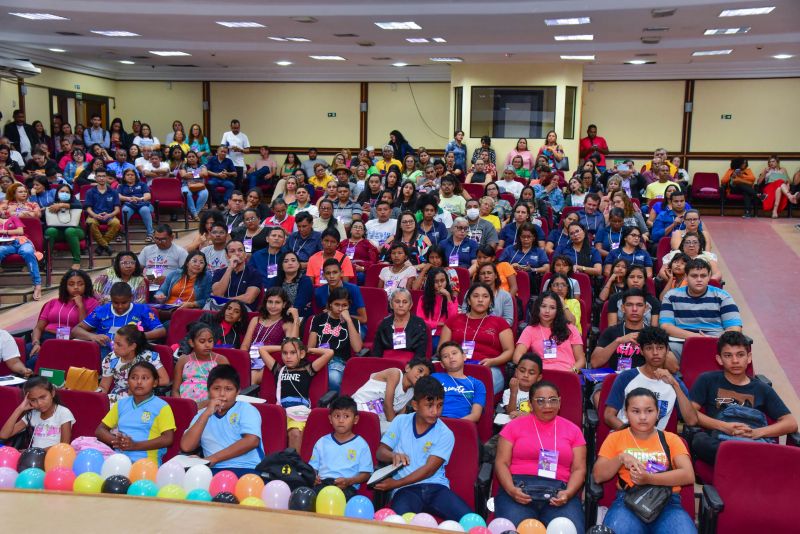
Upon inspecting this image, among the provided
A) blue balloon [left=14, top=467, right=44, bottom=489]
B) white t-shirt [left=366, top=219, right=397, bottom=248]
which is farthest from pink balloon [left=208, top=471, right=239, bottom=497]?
white t-shirt [left=366, top=219, right=397, bottom=248]

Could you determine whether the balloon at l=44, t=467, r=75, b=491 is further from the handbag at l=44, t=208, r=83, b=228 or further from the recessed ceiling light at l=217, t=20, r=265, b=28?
the recessed ceiling light at l=217, t=20, r=265, b=28

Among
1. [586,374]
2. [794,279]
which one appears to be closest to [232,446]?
[586,374]

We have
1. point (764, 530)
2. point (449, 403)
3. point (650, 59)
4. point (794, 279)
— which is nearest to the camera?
point (764, 530)

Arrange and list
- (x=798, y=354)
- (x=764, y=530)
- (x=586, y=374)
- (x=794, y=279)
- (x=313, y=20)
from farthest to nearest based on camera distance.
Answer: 1. (x=313, y=20)
2. (x=794, y=279)
3. (x=798, y=354)
4. (x=586, y=374)
5. (x=764, y=530)

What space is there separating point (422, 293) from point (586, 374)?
160 centimetres

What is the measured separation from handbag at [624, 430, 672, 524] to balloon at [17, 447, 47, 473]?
2.60m

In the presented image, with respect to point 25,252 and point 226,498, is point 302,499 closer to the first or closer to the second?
point 226,498

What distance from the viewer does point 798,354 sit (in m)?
6.13

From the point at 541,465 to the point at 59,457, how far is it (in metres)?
2.18

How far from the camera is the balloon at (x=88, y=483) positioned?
3.34 meters

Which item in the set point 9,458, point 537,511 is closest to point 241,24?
point 9,458

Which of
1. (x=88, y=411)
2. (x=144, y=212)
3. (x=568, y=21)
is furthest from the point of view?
(x=144, y=212)

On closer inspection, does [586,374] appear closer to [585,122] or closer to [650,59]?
[650,59]

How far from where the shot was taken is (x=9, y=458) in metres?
3.62
